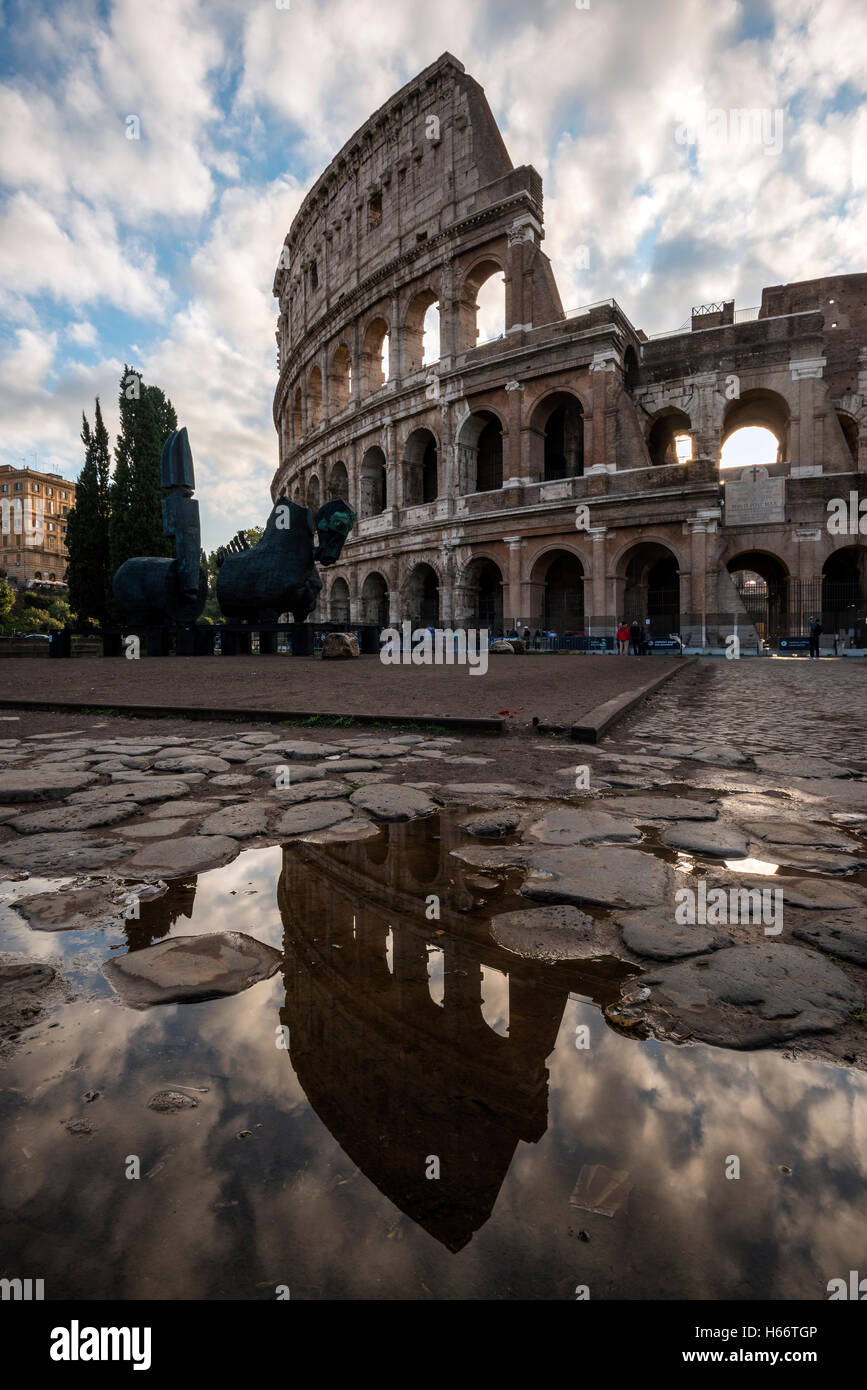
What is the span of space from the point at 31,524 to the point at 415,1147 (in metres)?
85.0

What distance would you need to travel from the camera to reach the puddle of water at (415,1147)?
0.74 meters

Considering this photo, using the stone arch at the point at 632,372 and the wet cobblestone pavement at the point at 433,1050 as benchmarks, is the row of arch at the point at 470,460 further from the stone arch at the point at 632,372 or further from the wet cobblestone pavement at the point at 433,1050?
the wet cobblestone pavement at the point at 433,1050

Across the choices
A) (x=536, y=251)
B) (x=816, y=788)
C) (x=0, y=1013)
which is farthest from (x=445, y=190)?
(x=0, y=1013)

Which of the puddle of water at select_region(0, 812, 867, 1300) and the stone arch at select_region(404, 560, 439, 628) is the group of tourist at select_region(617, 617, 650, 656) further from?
the puddle of water at select_region(0, 812, 867, 1300)

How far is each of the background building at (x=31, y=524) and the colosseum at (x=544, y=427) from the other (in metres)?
54.4

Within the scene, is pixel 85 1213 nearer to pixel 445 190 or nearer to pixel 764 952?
pixel 764 952

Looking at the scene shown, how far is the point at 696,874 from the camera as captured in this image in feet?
6.56

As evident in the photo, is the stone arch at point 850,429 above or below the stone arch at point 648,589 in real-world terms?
above

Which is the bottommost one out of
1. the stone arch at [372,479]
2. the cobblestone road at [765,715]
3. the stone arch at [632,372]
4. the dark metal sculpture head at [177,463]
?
the cobblestone road at [765,715]

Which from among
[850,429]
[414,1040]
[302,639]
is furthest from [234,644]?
[850,429]

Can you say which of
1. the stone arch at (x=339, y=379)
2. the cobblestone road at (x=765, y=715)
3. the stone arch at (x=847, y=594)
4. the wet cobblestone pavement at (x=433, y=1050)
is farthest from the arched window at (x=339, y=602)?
the wet cobblestone pavement at (x=433, y=1050)

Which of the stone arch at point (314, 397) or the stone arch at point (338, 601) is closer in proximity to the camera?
the stone arch at point (338, 601)

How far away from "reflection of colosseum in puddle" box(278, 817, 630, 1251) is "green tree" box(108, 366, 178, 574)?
27843mm
